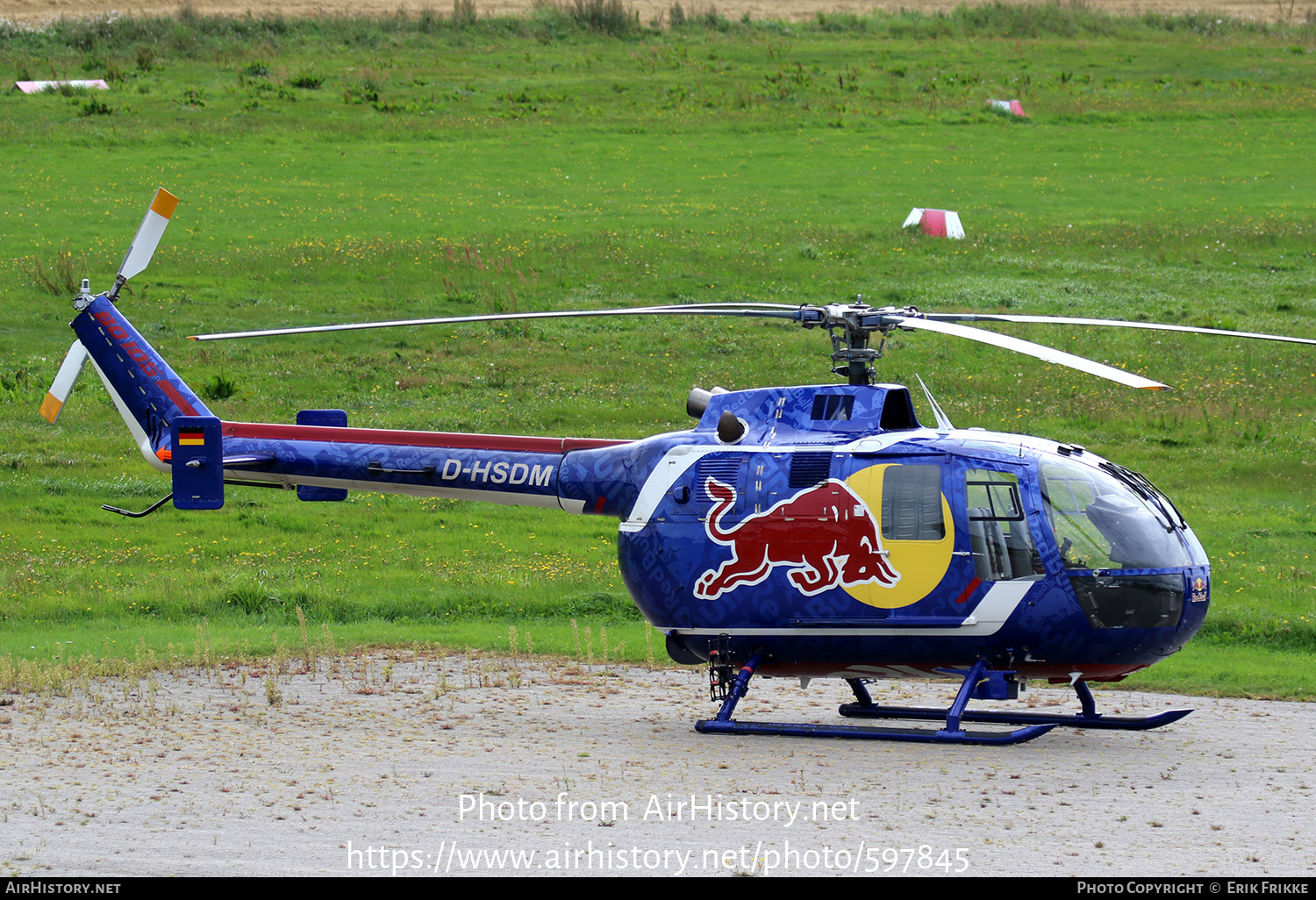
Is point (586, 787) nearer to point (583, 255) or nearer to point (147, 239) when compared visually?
point (147, 239)

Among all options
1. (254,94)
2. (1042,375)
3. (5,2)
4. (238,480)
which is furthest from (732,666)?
(5,2)

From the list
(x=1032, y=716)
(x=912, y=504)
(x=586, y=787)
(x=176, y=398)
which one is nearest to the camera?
(x=586, y=787)

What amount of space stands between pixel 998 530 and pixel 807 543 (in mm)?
1585

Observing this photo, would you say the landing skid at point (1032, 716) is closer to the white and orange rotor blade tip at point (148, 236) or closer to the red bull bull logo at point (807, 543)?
the red bull bull logo at point (807, 543)

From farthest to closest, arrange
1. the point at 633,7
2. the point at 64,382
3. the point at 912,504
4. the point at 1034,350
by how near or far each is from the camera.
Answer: the point at 633,7 < the point at 64,382 < the point at 912,504 < the point at 1034,350

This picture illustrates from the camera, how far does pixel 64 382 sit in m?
14.6

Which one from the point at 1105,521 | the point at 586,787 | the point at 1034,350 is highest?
the point at 1034,350

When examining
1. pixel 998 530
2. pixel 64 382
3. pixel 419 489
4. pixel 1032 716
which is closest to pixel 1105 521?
pixel 998 530

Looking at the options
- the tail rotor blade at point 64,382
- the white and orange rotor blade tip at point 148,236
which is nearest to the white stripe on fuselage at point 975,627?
the white and orange rotor blade tip at point 148,236

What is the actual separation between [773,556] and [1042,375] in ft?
55.8

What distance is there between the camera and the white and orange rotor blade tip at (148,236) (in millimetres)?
14031

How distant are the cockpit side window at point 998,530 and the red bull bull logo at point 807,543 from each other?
74cm

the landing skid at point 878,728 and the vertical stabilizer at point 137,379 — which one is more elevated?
the vertical stabilizer at point 137,379
